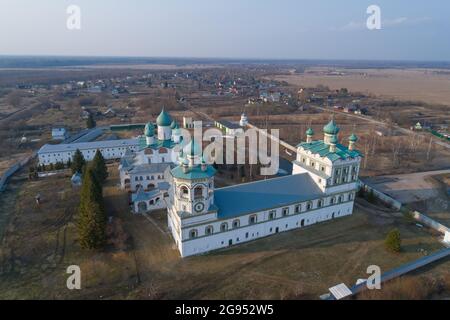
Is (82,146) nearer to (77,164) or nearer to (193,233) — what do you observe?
(77,164)

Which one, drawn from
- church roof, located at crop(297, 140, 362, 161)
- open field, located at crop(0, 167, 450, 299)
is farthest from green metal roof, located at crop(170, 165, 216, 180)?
church roof, located at crop(297, 140, 362, 161)

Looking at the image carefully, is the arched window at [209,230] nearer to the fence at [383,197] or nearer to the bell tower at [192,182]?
the bell tower at [192,182]

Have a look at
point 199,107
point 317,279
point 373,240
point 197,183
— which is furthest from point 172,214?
point 199,107

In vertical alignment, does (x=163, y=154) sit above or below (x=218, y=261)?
above

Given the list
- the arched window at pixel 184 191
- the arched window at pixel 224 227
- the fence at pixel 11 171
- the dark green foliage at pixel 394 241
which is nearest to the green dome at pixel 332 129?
Answer: the dark green foliage at pixel 394 241

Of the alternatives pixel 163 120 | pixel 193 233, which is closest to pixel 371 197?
pixel 193 233
